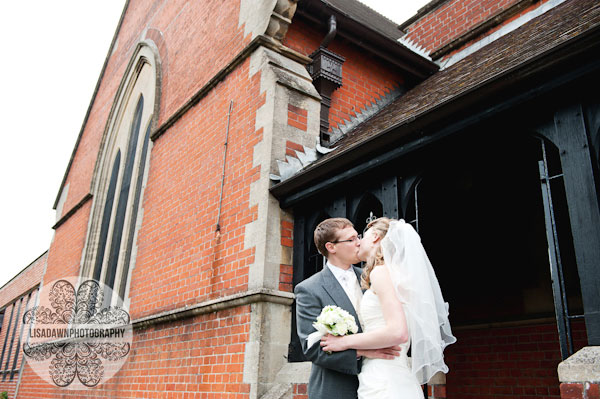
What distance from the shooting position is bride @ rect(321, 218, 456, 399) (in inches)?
102

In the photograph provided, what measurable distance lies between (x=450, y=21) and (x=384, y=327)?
7.08m

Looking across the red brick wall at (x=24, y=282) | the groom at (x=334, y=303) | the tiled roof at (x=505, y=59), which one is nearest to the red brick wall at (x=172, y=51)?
the tiled roof at (x=505, y=59)

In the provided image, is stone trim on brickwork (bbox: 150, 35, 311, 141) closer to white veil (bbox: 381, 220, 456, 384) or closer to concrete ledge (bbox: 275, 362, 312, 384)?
concrete ledge (bbox: 275, 362, 312, 384)

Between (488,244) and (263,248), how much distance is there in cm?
349

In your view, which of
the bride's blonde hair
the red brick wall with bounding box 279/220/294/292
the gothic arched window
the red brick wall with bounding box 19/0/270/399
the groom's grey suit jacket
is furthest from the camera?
the gothic arched window

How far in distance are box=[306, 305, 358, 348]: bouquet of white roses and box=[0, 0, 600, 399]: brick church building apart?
1.09 metres

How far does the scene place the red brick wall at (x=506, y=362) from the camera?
6.14 m

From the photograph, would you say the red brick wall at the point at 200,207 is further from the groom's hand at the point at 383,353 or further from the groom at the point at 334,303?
the groom's hand at the point at 383,353

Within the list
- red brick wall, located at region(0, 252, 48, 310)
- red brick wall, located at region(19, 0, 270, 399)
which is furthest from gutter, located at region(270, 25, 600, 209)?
red brick wall, located at region(0, 252, 48, 310)

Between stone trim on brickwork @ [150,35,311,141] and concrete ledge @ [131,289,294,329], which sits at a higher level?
stone trim on brickwork @ [150,35,311,141]

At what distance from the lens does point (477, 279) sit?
23.1 ft

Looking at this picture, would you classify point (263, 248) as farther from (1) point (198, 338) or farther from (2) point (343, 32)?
(2) point (343, 32)

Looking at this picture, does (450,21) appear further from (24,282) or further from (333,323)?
(24,282)

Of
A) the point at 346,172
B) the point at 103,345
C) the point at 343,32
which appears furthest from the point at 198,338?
the point at 343,32
